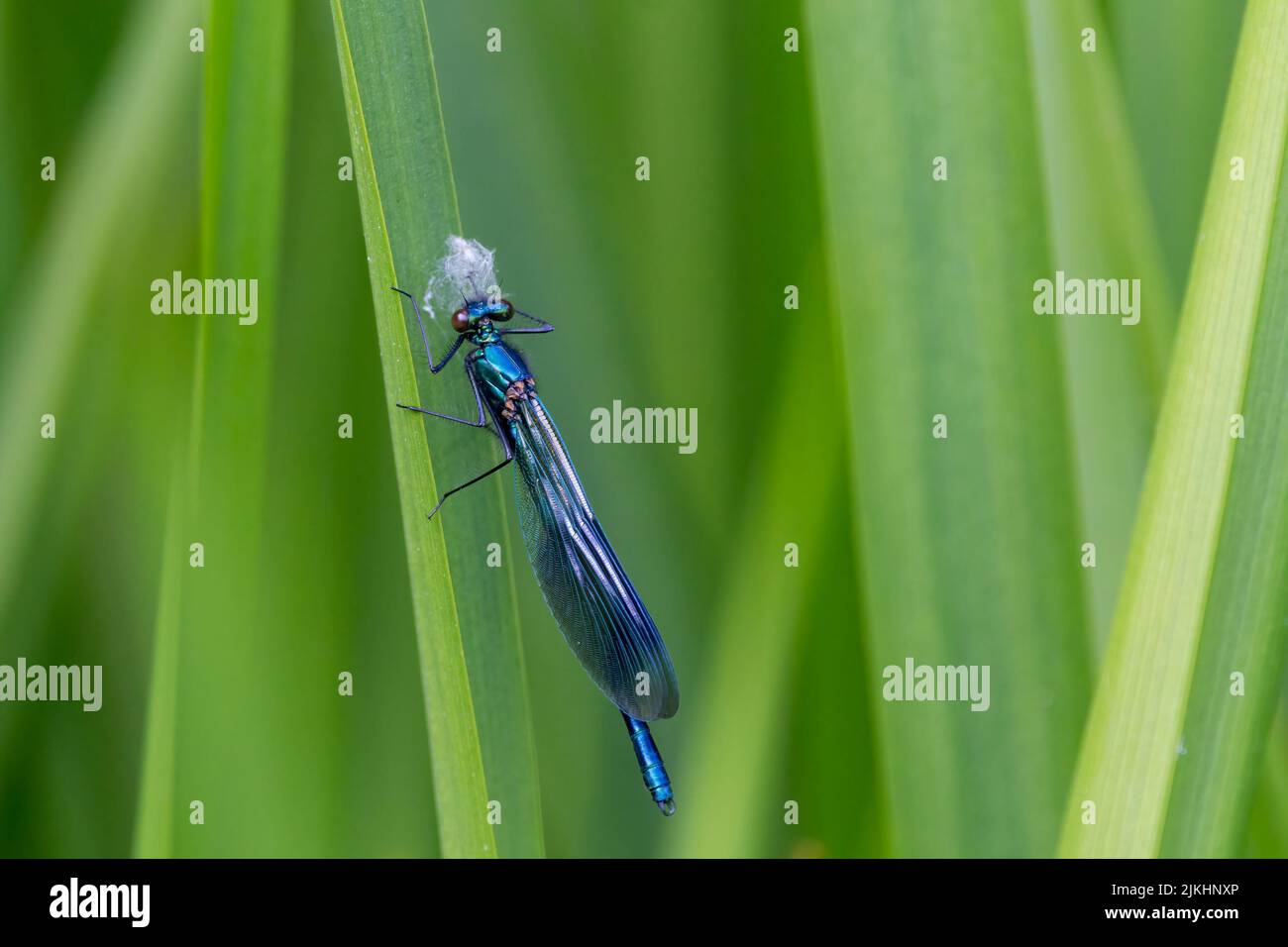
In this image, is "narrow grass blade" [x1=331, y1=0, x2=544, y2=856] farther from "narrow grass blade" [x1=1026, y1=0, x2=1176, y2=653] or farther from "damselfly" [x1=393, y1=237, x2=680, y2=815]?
"narrow grass blade" [x1=1026, y1=0, x2=1176, y2=653]

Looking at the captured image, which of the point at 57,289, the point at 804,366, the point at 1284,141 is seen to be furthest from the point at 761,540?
the point at 57,289

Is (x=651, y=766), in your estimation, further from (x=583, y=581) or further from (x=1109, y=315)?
(x=1109, y=315)

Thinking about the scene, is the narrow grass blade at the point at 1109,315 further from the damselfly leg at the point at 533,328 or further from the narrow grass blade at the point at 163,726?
the narrow grass blade at the point at 163,726

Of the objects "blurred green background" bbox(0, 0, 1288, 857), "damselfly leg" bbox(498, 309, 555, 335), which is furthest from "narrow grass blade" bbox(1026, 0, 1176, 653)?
"damselfly leg" bbox(498, 309, 555, 335)

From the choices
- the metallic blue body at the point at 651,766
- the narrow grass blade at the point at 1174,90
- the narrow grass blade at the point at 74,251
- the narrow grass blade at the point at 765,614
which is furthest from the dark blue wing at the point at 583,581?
the narrow grass blade at the point at 1174,90

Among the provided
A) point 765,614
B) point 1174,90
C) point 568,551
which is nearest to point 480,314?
point 568,551

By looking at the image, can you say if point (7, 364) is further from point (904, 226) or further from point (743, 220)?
point (904, 226)
